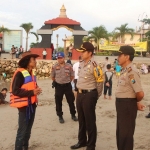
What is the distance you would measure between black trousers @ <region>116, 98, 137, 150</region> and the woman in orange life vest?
4.50ft

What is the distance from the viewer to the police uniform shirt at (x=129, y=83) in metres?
3.92

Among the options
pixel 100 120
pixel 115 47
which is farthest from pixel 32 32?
pixel 100 120

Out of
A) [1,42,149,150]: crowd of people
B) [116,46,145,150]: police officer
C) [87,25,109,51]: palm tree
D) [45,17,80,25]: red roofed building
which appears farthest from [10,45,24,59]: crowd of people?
[116,46,145,150]: police officer

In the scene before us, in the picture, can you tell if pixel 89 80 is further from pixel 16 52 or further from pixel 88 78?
pixel 16 52

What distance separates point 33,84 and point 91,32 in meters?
38.7

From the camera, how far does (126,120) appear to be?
13.4 ft

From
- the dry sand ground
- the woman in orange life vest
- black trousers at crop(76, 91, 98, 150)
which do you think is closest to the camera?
the woman in orange life vest

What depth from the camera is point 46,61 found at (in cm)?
2492

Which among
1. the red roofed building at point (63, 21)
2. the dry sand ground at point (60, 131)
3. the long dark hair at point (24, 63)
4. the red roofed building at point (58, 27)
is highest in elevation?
the red roofed building at point (63, 21)

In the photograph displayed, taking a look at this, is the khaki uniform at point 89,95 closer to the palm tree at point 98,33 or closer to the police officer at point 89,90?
the police officer at point 89,90

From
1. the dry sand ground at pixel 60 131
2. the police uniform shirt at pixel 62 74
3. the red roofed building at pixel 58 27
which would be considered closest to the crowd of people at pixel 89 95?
the dry sand ground at pixel 60 131

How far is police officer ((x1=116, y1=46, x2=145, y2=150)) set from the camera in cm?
398

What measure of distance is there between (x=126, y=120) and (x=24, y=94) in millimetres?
1631

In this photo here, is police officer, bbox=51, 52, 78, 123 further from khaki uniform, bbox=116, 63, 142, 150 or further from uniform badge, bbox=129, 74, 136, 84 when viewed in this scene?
uniform badge, bbox=129, 74, 136, 84
